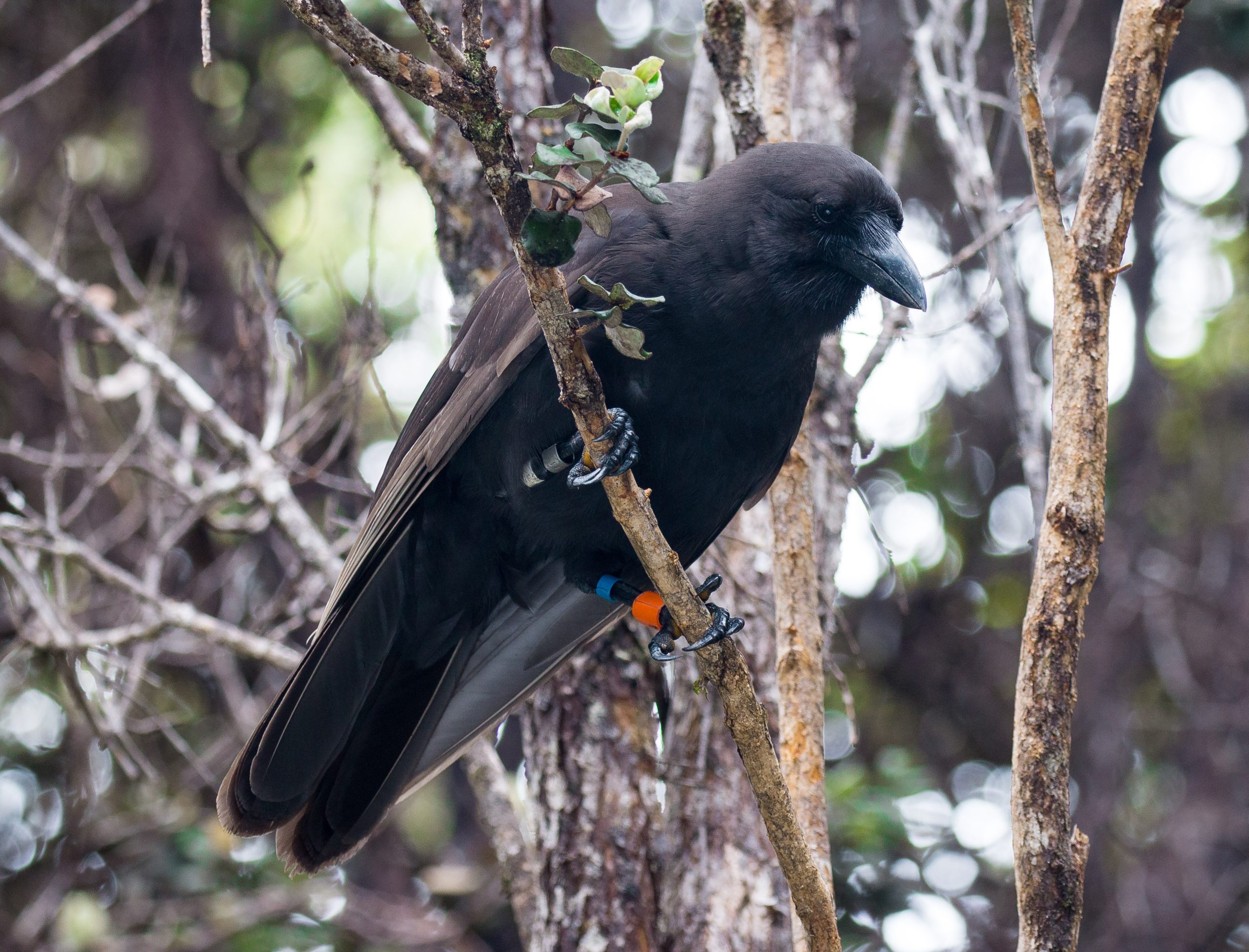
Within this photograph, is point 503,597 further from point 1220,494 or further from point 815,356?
point 1220,494

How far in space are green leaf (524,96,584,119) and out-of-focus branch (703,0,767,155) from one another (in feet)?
5.25

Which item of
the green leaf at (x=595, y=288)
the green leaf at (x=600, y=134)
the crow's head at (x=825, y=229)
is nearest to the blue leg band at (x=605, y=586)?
the crow's head at (x=825, y=229)

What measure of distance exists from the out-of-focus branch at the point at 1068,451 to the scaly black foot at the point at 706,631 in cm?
65

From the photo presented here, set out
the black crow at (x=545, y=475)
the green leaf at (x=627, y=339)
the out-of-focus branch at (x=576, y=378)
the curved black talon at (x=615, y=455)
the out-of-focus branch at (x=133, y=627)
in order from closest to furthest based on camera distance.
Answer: the out-of-focus branch at (x=576, y=378), the green leaf at (x=627, y=339), the curved black talon at (x=615, y=455), the black crow at (x=545, y=475), the out-of-focus branch at (x=133, y=627)

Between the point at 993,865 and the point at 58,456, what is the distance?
497 cm

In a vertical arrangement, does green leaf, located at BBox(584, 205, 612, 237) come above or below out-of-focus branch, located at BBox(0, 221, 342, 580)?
above

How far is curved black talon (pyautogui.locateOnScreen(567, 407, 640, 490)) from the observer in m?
2.67

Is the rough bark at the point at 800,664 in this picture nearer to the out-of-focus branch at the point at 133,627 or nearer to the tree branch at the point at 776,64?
the tree branch at the point at 776,64

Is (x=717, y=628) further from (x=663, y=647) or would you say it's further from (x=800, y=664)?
(x=663, y=647)

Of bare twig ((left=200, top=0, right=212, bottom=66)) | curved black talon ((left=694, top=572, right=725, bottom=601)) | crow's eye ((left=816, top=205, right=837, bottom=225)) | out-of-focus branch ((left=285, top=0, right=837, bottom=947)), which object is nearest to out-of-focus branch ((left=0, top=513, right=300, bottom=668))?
curved black talon ((left=694, top=572, right=725, bottom=601))

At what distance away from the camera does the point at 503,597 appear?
147 inches

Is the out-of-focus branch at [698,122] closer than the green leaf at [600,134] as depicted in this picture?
No

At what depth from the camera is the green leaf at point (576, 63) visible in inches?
80.4

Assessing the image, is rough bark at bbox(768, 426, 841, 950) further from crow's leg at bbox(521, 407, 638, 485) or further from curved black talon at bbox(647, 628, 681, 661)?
crow's leg at bbox(521, 407, 638, 485)
